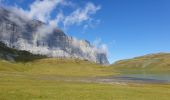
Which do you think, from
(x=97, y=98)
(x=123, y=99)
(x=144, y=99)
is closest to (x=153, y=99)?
(x=144, y=99)

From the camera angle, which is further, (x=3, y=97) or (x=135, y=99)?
(x=135, y=99)

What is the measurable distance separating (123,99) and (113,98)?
1.54 metres

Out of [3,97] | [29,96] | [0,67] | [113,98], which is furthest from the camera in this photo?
[0,67]

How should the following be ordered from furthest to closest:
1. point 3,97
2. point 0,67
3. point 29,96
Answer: point 0,67
point 29,96
point 3,97

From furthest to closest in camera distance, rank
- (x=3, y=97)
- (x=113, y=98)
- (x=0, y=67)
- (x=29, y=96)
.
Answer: (x=0, y=67)
(x=113, y=98)
(x=29, y=96)
(x=3, y=97)

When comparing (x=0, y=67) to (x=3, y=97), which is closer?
(x=3, y=97)

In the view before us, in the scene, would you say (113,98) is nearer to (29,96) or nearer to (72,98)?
(72,98)

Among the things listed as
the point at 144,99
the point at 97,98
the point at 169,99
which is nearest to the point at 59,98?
the point at 97,98

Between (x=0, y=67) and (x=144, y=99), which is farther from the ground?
(x=0, y=67)

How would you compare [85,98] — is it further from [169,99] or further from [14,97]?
[169,99]

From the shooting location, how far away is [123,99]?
48.7m

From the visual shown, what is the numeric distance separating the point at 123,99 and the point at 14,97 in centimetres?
1592

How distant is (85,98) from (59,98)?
3.97 m

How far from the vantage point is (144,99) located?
49938 millimetres
